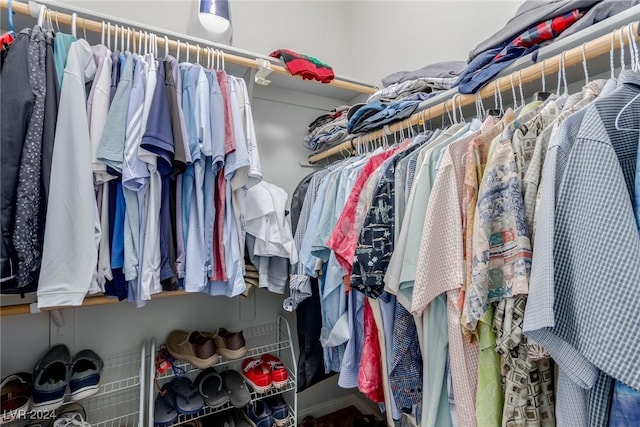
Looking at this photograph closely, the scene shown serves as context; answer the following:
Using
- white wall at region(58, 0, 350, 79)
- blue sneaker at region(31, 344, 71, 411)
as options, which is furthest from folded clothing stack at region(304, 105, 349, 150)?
blue sneaker at region(31, 344, 71, 411)

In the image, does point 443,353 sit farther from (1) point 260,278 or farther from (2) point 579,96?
(1) point 260,278

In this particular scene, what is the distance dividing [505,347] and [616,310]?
0.60 ft

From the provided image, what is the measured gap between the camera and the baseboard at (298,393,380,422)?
162 centimetres

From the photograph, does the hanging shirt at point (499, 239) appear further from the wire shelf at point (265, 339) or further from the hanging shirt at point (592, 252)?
the wire shelf at point (265, 339)

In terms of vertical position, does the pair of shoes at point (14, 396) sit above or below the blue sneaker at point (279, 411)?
above

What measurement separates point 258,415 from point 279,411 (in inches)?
3.6

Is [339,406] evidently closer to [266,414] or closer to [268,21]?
[266,414]

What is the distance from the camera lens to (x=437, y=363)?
2.10 ft

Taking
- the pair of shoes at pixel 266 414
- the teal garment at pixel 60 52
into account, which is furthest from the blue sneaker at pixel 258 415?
the teal garment at pixel 60 52

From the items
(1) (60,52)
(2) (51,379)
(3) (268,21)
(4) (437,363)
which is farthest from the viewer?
(3) (268,21)

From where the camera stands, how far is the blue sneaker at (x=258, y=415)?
1.25 metres

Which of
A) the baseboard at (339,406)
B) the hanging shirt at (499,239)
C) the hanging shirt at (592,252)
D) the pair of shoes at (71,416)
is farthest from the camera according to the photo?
the baseboard at (339,406)

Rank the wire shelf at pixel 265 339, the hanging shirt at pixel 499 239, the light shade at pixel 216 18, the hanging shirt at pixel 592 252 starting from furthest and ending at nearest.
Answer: the wire shelf at pixel 265 339 < the light shade at pixel 216 18 < the hanging shirt at pixel 499 239 < the hanging shirt at pixel 592 252

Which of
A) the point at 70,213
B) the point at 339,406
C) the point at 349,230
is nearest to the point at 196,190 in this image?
the point at 70,213
